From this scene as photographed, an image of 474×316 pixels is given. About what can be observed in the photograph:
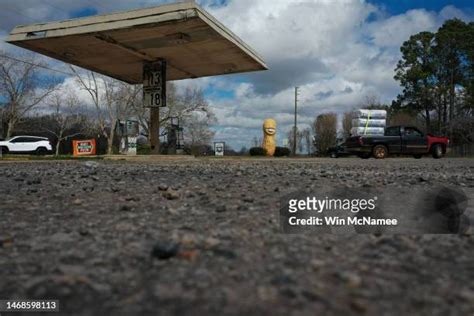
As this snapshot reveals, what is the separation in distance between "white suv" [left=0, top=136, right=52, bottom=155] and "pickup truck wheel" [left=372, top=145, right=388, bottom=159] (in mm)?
28658

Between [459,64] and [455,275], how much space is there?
49.7 m

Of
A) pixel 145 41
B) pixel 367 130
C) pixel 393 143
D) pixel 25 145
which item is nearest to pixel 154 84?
pixel 145 41

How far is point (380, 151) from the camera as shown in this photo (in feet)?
64.5

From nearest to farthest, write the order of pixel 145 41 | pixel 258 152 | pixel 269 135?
pixel 145 41 → pixel 258 152 → pixel 269 135

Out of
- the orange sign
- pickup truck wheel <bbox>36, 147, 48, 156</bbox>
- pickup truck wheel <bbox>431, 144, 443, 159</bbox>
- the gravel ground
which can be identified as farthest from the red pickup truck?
pickup truck wheel <bbox>36, 147, 48, 156</bbox>

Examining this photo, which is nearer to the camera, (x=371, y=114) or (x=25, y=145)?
(x=371, y=114)

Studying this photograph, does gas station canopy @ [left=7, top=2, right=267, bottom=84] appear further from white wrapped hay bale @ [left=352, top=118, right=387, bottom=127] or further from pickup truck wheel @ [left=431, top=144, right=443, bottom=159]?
white wrapped hay bale @ [left=352, top=118, right=387, bottom=127]

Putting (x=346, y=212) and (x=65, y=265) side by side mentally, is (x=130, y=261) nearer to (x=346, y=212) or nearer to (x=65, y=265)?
(x=65, y=265)

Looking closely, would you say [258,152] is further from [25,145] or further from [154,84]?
[154,84]

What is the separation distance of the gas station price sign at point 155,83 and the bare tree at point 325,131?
3620 cm

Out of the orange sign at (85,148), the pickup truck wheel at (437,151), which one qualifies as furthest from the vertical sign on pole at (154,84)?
the orange sign at (85,148)

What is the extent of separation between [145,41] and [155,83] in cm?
273

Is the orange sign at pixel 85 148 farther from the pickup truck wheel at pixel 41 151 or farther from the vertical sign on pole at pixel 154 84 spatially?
the vertical sign on pole at pixel 154 84

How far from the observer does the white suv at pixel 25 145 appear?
33.7 meters
